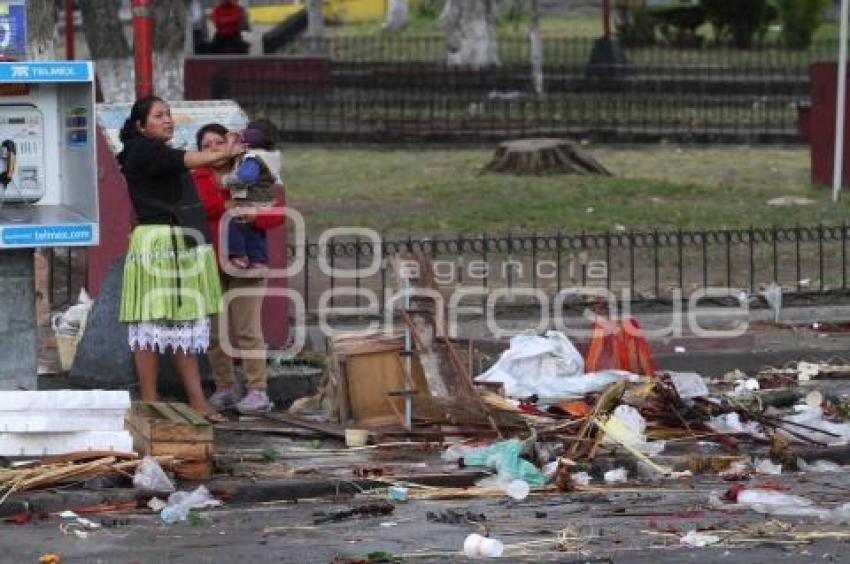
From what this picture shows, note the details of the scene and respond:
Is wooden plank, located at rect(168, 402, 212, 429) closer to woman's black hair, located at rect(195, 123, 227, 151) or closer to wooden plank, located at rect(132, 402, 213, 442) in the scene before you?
wooden plank, located at rect(132, 402, 213, 442)

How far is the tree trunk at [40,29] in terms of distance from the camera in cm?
1619

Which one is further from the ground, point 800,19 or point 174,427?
point 800,19

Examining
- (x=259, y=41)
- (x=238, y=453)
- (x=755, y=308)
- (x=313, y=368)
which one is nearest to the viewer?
(x=238, y=453)

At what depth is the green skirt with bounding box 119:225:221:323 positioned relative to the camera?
11.1 m

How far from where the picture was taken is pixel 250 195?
463 inches

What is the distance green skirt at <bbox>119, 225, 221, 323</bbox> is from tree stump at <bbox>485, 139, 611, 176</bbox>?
1340cm

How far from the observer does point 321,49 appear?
40469 mm

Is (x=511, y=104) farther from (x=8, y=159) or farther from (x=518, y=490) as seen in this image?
(x=518, y=490)

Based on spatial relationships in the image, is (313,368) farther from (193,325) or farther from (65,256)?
(65,256)

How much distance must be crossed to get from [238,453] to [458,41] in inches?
1136

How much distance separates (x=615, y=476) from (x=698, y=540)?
1.50m

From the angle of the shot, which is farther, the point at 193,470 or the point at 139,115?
the point at 139,115

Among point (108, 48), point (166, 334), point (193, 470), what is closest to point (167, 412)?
point (193, 470)

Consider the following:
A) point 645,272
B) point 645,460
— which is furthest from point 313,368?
point 645,272
